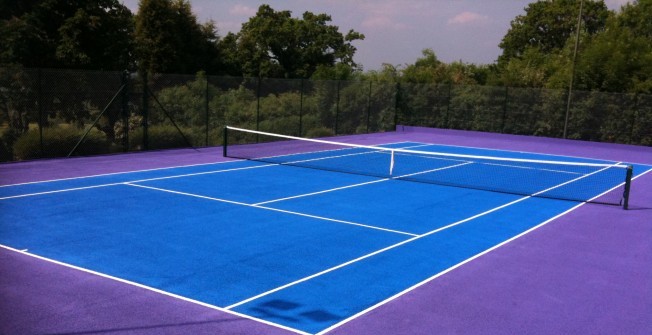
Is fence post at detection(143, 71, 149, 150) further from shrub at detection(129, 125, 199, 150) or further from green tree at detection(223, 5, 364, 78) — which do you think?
green tree at detection(223, 5, 364, 78)

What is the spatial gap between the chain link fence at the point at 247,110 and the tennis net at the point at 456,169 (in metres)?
1.90

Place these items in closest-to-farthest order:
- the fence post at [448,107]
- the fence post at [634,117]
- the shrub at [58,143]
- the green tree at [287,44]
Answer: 1. the shrub at [58,143]
2. the fence post at [634,117]
3. the fence post at [448,107]
4. the green tree at [287,44]

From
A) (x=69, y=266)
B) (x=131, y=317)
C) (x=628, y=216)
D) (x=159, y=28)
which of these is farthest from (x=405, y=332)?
(x=159, y=28)

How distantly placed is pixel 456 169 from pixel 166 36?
23.0m

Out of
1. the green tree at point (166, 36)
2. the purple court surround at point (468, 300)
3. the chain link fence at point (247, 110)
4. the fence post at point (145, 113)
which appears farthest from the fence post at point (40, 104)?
the green tree at point (166, 36)

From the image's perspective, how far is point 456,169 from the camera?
19.0 m

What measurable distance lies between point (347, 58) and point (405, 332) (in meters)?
52.8

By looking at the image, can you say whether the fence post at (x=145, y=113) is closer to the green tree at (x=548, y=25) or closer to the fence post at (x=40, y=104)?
the fence post at (x=40, y=104)

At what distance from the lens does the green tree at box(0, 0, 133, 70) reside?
63.8 ft

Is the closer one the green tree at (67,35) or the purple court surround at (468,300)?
the purple court surround at (468,300)

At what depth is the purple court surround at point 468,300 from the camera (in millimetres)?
6352

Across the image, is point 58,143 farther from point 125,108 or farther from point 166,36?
point 166,36

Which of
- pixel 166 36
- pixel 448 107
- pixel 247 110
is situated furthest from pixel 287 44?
pixel 247 110

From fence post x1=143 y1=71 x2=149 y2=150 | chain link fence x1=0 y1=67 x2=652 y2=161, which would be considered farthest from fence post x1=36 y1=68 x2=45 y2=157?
fence post x1=143 y1=71 x2=149 y2=150
